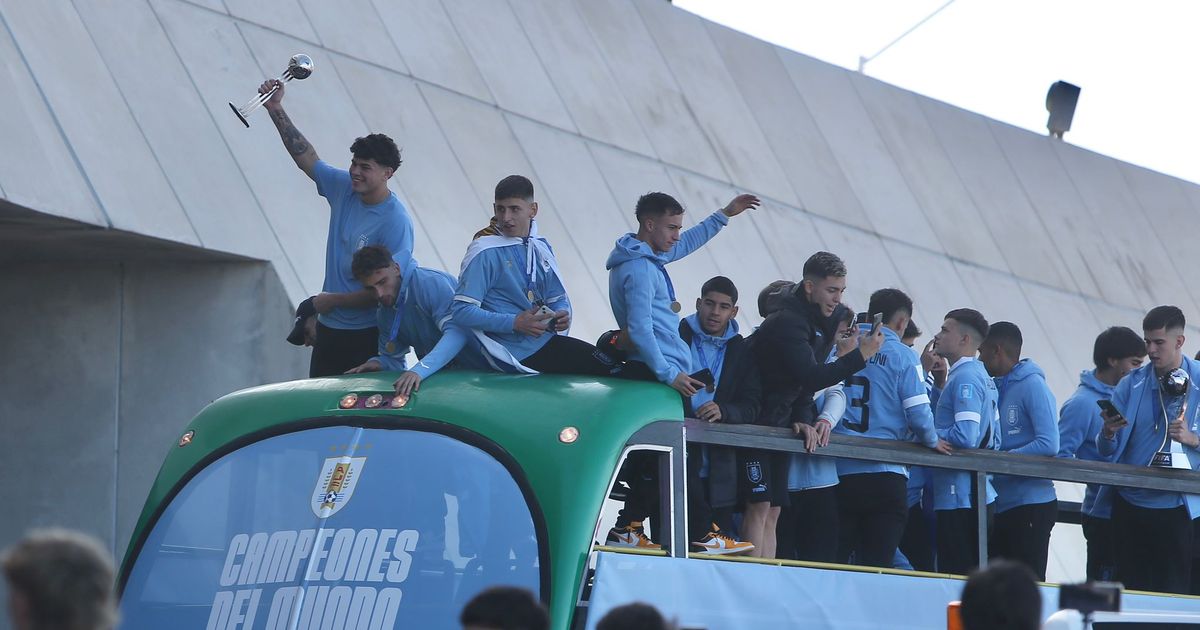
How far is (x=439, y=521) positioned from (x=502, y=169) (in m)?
7.10

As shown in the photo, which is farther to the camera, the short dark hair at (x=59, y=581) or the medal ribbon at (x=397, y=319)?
the medal ribbon at (x=397, y=319)

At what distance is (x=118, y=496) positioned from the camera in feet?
35.7

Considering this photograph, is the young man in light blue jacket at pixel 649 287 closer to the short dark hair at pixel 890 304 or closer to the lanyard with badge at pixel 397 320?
the lanyard with badge at pixel 397 320

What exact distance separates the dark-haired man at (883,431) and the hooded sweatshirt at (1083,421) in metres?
1.44

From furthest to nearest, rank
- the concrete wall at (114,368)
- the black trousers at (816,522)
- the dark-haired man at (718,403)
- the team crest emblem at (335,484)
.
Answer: the concrete wall at (114,368)
the black trousers at (816,522)
the dark-haired man at (718,403)
the team crest emblem at (335,484)

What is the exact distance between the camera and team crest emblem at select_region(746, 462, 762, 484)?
7.05 meters

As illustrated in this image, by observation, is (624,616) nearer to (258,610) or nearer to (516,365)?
(258,610)

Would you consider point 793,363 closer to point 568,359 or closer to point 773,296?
point 773,296

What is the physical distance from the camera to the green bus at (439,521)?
19.6ft

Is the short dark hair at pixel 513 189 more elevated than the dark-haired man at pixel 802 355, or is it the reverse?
the short dark hair at pixel 513 189

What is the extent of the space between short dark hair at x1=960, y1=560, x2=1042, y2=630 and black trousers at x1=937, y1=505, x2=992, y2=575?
406 cm

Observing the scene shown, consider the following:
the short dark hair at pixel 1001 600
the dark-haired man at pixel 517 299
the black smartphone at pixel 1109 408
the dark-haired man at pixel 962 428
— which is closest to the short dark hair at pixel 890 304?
the dark-haired man at pixel 962 428

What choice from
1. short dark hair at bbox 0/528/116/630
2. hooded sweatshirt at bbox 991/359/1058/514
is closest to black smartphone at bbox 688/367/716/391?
hooded sweatshirt at bbox 991/359/1058/514

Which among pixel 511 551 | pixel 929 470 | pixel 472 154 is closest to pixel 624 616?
pixel 511 551
